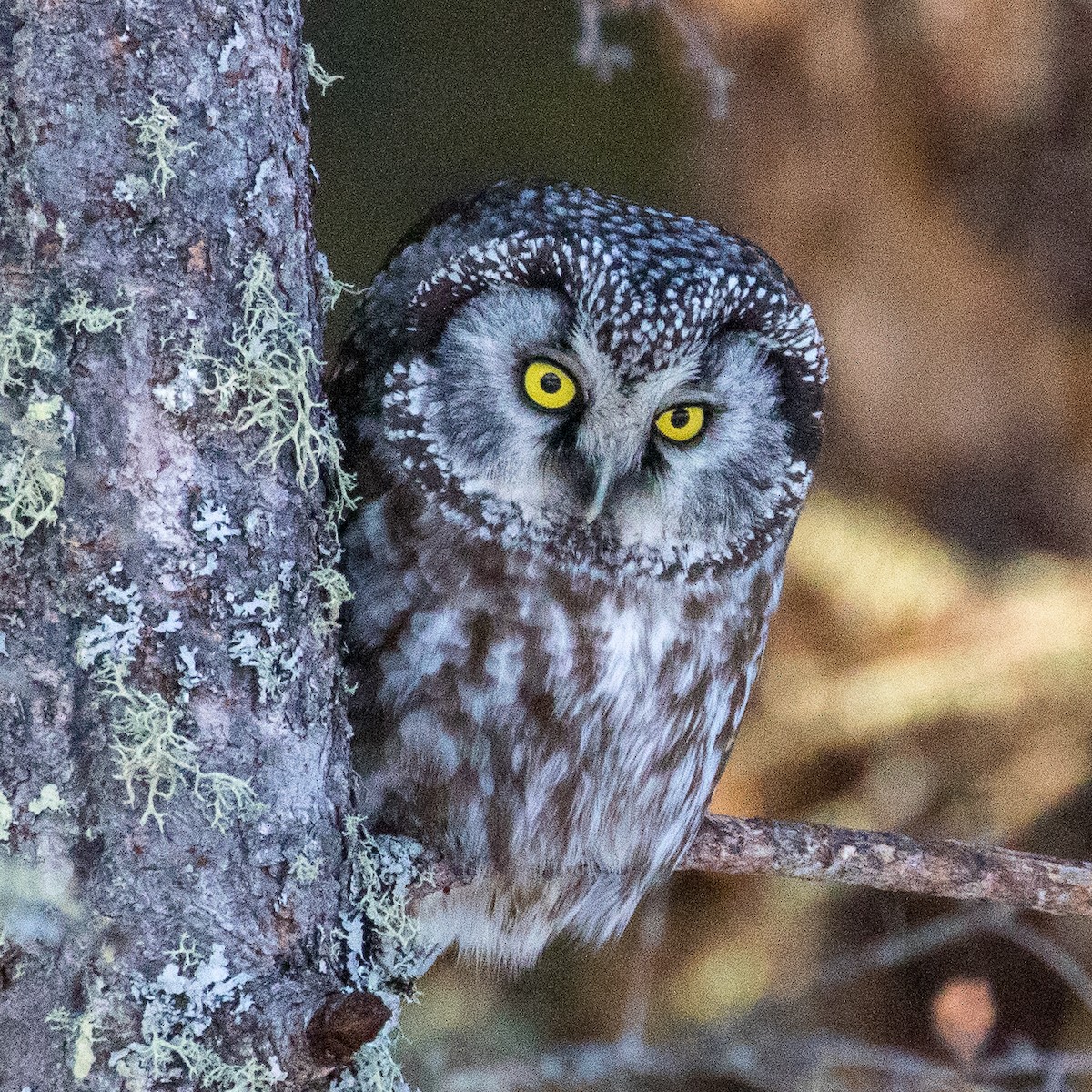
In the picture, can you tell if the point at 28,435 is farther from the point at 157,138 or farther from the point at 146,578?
the point at 157,138

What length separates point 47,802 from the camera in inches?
41.4

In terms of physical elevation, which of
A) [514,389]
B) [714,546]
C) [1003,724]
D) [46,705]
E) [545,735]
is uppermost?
[514,389]

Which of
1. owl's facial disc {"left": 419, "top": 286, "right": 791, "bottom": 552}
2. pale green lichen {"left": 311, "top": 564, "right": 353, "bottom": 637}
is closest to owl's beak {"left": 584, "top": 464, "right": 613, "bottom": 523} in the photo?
owl's facial disc {"left": 419, "top": 286, "right": 791, "bottom": 552}

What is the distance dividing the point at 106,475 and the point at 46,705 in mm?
199

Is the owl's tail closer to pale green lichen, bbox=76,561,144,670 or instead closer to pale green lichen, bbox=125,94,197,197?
pale green lichen, bbox=76,561,144,670

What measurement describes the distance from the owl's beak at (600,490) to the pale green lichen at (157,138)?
0.56 metres

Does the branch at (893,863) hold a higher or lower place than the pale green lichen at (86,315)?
lower

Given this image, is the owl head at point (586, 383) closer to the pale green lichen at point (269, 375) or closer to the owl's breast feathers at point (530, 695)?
the owl's breast feathers at point (530, 695)

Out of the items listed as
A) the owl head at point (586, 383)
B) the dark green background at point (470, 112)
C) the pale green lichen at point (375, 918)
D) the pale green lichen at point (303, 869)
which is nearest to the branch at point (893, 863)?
the owl head at point (586, 383)

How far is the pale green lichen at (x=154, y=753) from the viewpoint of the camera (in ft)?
3.52

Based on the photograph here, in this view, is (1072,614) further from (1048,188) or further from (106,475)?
(106,475)

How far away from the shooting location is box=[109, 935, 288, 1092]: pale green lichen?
1.04m

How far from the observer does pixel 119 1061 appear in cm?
104

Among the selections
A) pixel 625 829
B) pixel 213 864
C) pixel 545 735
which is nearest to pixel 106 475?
pixel 213 864
